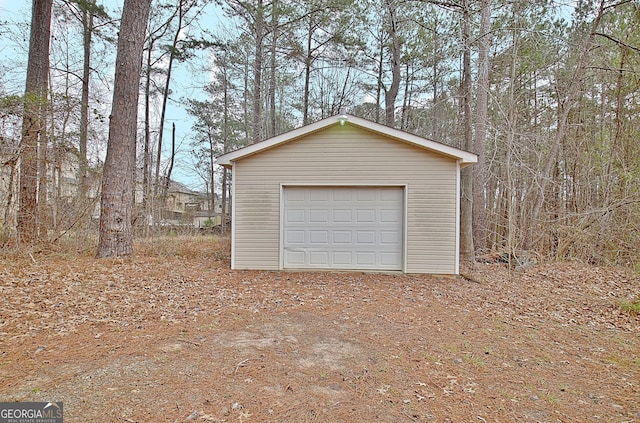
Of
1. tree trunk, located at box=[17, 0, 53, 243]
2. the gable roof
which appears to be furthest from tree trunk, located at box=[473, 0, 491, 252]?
tree trunk, located at box=[17, 0, 53, 243]

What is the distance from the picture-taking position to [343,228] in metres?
7.21

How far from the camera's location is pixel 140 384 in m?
2.51

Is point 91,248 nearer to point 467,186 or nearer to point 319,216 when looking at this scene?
point 319,216

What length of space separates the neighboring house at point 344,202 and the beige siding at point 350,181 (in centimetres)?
2

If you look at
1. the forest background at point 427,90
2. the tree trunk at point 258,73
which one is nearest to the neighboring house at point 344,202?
the forest background at point 427,90

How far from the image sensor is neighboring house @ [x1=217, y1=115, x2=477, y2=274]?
6.94 m

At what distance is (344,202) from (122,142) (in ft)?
16.0

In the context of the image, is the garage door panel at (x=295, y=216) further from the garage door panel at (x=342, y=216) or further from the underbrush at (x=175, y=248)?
the underbrush at (x=175, y=248)

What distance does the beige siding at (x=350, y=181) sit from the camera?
6.93 meters

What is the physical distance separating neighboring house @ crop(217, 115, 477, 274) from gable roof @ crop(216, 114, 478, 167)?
21 millimetres

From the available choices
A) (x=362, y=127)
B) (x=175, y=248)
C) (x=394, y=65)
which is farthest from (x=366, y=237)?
(x=394, y=65)

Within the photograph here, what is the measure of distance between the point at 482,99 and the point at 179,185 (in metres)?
13.0

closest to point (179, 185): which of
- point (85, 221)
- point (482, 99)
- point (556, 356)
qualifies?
point (85, 221)

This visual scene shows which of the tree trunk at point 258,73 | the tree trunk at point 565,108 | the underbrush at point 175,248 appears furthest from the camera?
the tree trunk at point 258,73
